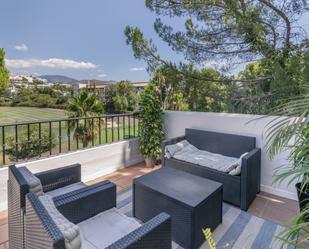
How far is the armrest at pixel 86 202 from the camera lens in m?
1.71

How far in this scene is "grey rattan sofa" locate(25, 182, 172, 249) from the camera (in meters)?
0.98

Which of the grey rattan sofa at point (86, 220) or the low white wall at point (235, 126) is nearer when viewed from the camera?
the grey rattan sofa at point (86, 220)

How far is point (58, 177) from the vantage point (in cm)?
232

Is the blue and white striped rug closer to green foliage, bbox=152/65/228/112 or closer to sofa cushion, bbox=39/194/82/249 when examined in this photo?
sofa cushion, bbox=39/194/82/249

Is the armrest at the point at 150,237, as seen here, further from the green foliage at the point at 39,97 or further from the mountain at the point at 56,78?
the mountain at the point at 56,78

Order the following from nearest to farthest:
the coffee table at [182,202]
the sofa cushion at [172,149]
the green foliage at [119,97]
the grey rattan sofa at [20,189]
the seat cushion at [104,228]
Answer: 1. the grey rattan sofa at [20,189]
2. the seat cushion at [104,228]
3. the coffee table at [182,202]
4. the sofa cushion at [172,149]
5. the green foliage at [119,97]

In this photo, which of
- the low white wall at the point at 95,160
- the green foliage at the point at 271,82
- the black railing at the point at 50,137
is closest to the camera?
the low white wall at the point at 95,160

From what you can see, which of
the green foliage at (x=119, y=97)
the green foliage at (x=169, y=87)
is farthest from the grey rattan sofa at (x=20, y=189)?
the green foliage at (x=119, y=97)

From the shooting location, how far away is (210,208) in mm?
2205

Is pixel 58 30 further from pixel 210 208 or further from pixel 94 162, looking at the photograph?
pixel 210 208

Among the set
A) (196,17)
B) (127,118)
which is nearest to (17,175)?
(127,118)

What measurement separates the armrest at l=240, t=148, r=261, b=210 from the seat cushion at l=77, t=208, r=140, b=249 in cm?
160

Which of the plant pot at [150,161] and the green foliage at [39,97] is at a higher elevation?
the green foliage at [39,97]

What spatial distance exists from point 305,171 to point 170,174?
1.77 meters
